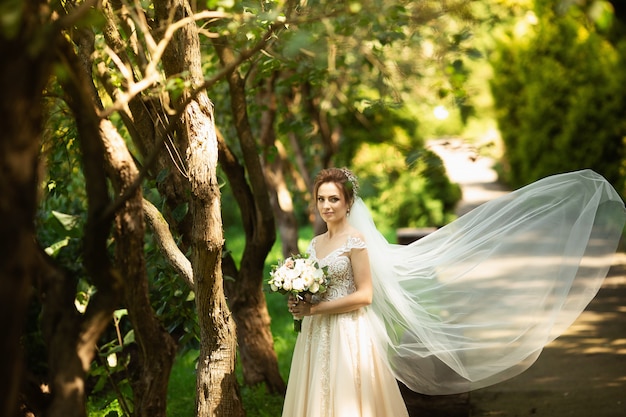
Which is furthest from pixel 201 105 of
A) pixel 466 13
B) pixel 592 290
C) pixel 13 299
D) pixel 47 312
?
pixel 466 13

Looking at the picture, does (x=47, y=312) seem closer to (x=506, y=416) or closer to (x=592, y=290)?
(x=592, y=290)

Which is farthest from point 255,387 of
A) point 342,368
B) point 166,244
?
point 166,244

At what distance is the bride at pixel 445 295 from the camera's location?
4477mm

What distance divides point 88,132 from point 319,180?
2.19 metres

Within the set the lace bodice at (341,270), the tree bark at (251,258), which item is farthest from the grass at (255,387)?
the lace bodice at (341,270)

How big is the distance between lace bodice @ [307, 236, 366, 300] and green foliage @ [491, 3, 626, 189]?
440 inches

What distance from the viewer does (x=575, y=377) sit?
649 centimetres

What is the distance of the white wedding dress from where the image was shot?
439 cm

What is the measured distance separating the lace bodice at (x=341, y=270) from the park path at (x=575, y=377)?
1098mm

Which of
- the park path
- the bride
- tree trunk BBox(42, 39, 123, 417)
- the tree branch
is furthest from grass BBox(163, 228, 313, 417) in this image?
tree trunk BBox(42, 39, 123, 417)

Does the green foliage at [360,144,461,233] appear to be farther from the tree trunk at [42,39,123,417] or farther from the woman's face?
the tree trunk at [42,39,123,417]

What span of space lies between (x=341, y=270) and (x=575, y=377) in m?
3.06

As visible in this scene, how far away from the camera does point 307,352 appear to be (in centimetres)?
463

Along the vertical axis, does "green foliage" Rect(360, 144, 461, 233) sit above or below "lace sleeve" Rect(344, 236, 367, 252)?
above
